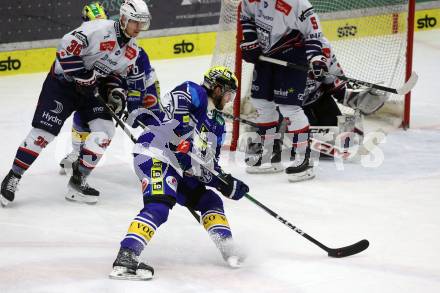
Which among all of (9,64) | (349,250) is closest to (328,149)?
(349,250)

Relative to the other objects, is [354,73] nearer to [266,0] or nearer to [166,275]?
[266,0]

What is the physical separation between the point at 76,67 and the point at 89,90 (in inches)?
6.2

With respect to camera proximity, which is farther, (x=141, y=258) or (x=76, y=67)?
(x=76, y=67)

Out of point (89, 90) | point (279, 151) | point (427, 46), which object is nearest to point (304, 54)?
point (279, 151)

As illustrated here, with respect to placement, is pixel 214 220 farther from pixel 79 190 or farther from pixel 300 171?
pixel 300 171

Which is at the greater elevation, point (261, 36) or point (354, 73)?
point (261, 36)

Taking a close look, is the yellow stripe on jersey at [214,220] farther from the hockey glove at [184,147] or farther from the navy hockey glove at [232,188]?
the hockey glove at [184,147]

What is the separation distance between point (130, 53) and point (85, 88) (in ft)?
1.12

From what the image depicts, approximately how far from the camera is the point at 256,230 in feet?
17.1

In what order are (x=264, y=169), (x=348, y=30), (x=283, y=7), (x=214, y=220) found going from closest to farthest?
(x=214, y=220)
(x=283, y=7)
(x=264, y=169)
(x=348, y=30)

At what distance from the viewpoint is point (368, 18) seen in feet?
26.9

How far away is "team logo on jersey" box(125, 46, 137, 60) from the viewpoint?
565 centimetres

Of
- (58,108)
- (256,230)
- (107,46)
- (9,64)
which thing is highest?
(107,46)

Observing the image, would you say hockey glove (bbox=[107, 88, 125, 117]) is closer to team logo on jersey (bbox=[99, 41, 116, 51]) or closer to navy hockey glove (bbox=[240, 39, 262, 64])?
team logo on jersey (bbox=[99, 41, 116, 51])
